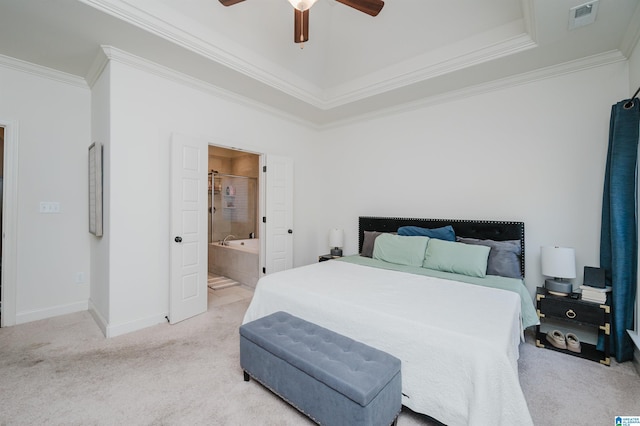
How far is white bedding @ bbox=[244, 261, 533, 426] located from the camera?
1356 millimetres

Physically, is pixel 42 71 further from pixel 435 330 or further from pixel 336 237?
pixel 435 330

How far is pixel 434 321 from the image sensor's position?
→ 163cm

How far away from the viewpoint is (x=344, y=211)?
4.71 metres

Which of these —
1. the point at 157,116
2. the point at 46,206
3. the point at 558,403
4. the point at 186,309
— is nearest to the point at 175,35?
the point at 157,116

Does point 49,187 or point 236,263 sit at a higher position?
point 49,187

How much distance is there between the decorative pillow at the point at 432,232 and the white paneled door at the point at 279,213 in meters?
1.72

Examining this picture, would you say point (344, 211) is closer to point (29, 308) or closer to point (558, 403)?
point (558, 403)

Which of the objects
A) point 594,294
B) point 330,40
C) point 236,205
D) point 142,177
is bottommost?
point 594,294

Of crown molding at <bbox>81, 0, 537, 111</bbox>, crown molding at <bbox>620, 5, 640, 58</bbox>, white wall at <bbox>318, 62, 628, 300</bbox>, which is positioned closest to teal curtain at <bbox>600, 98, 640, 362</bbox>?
white wall at <bbox>318, 62, 628, 300</bbox>

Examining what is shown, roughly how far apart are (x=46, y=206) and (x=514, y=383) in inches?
173

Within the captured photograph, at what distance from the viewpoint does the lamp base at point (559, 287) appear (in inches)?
97.7

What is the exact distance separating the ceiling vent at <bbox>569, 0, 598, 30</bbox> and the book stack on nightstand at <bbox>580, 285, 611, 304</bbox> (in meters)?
2.14

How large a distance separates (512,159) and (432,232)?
3.84 ft

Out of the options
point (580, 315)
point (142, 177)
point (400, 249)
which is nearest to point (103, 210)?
point (142, 177)
